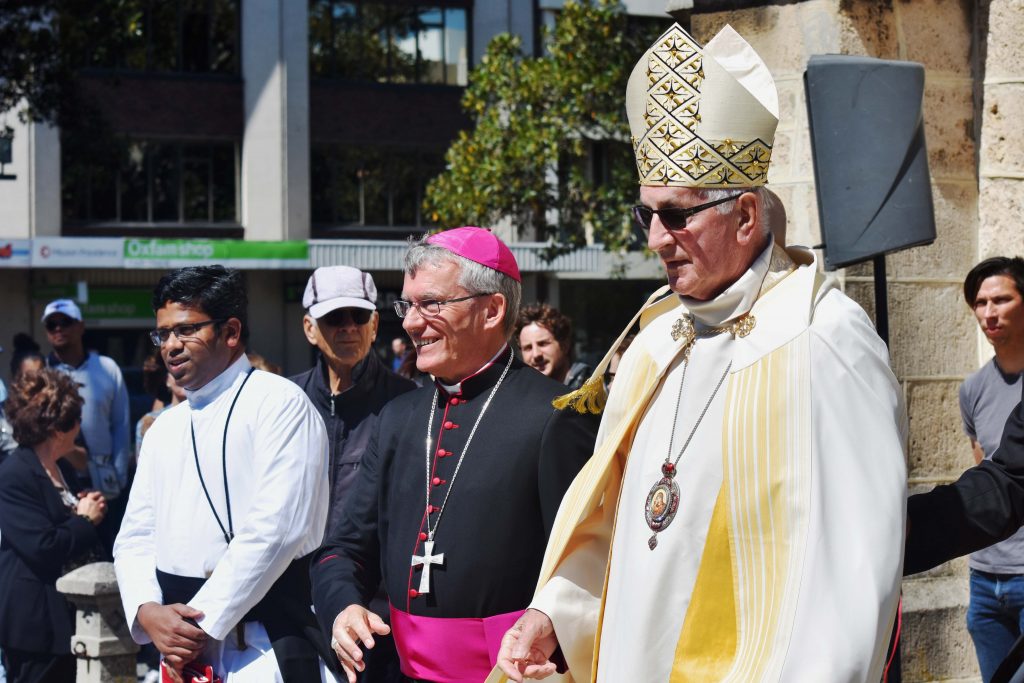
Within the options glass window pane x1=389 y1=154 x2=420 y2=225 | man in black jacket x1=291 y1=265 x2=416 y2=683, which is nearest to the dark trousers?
man in black jacket x1=291 y1=265 x2=416 y2=683

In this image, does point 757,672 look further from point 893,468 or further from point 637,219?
point 637,219

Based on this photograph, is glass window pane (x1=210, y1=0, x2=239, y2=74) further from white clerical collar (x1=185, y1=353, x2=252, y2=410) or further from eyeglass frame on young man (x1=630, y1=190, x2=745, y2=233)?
eyeglass frame on young man (x1=630, y1=190, x2=745, y2=233)

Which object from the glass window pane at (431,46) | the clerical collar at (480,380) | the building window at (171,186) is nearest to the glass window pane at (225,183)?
the building window at (171,186)

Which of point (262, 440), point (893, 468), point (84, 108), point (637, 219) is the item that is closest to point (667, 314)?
point (637, 219)

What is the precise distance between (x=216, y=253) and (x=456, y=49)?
7.31 m

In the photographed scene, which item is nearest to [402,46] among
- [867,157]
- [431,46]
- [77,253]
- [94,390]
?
[431,46]

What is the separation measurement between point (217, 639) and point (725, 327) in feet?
7.88

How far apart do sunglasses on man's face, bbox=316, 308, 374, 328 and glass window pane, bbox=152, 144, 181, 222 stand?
2480 cm

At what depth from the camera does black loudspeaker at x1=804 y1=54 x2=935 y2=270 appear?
439 cm

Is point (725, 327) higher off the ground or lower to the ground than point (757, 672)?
higher

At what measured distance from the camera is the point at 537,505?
368 cm

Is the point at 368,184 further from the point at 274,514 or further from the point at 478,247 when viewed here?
the point at 478,247

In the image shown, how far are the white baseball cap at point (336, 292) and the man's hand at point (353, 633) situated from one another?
99.3 inches

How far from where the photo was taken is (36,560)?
6277 mm
